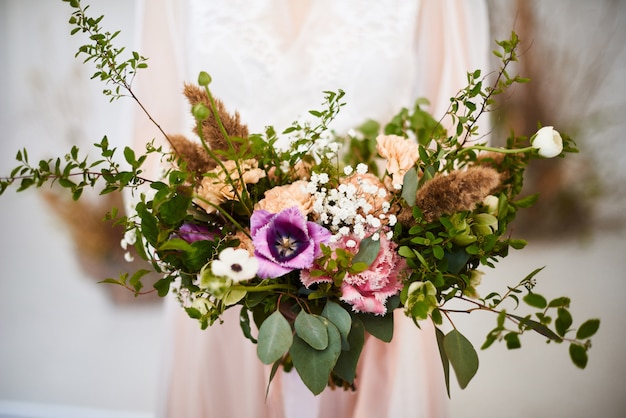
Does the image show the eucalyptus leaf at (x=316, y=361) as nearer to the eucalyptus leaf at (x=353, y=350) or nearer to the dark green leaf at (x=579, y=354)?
the eucalyptus leaf at (x=353, y=350)

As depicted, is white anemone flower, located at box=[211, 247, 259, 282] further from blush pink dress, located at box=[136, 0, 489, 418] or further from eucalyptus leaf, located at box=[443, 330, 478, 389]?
blush pink dress, located at box=[136, 0, 489, 418]

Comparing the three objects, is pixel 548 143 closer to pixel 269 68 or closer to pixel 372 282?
pixel 372 282

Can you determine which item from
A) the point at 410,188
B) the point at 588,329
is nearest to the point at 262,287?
the point at 410,188

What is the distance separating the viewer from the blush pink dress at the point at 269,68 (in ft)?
2.58

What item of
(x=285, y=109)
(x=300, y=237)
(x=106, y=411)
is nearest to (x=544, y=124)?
(x=285, y=109)

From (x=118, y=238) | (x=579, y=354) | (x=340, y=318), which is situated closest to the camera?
(x=579, y=354)

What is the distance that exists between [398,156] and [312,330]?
0.22m

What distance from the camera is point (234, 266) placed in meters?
0.41

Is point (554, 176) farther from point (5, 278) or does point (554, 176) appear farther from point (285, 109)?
point (5, 278)

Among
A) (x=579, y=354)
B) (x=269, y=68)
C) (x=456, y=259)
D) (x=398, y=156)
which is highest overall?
(x=269, y=68)

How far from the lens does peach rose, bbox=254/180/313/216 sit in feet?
1.61

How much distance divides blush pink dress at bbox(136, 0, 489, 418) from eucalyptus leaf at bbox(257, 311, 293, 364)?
1.25ft

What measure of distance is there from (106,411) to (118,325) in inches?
8.6

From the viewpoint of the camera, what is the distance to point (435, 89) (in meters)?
0.90
